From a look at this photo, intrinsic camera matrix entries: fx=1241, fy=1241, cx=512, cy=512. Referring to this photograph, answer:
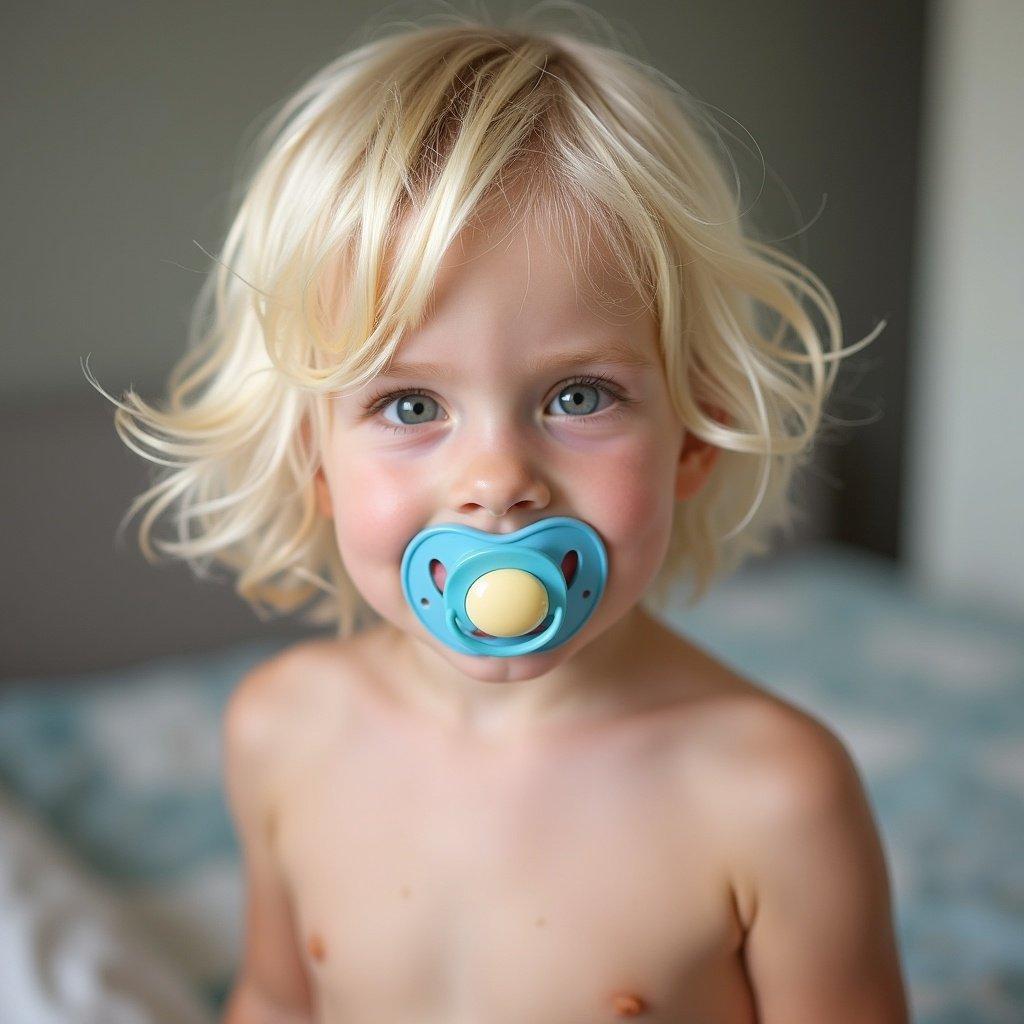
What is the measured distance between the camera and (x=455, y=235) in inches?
26.7

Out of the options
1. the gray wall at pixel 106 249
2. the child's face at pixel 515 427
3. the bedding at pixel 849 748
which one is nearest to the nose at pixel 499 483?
the child's face at pixel 515 427

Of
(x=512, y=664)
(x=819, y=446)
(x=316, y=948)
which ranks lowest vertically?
(x=819, y=446)

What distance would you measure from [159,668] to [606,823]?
1318 mm

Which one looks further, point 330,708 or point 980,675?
point 980,675

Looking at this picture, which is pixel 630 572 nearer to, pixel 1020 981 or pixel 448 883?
pixel 448 883

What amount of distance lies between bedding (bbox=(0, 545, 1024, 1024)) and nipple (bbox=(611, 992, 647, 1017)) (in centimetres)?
50

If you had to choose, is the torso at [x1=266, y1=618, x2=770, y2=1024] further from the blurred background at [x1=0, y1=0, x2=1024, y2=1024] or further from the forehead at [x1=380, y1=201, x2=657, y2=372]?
the blurred background at [x1=0, y1=0, x2=1024, y2=1024]

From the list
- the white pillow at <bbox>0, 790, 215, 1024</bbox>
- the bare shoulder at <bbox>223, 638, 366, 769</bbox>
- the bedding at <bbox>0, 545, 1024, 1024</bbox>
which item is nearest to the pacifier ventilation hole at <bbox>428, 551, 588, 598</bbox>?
the bare shoulder at <bbox>223, 638, 366, 769</bbox>

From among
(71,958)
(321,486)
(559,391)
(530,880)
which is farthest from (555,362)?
(71,958)

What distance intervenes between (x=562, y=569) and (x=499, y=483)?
0.22ft

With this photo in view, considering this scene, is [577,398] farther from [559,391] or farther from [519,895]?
[519,895]

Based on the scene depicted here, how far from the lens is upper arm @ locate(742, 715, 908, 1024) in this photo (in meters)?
0.77

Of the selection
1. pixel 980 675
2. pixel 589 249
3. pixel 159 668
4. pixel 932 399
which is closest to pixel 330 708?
pixel 589 249

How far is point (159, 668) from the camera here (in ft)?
6.47
